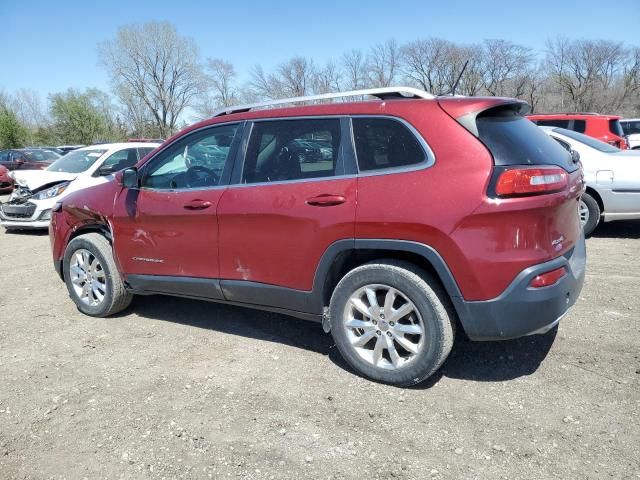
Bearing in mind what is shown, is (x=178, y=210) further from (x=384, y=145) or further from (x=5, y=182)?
(x=5, y=182)

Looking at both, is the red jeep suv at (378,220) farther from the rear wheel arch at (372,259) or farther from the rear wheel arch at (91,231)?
the rear wheel arch at (91,231)

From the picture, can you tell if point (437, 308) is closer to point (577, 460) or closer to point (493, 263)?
point (493, 263)

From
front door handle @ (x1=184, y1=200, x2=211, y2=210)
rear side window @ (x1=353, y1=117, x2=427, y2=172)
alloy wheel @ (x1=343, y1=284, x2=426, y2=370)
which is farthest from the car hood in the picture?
alloy wheel @ (x1=343, y1=284, x2=426, y2=370)

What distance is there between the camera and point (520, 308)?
111 inches

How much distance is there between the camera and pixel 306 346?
3928 mm

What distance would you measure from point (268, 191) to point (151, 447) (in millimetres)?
1723

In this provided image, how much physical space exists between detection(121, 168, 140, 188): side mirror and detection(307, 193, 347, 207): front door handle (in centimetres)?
170

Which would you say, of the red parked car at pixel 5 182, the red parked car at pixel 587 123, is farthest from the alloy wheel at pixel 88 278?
the red parked car at pixel 5 182

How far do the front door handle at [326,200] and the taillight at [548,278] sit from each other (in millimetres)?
1188

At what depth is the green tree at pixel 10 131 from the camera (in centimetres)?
3934

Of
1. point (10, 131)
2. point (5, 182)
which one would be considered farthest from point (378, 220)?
point (10, 131)

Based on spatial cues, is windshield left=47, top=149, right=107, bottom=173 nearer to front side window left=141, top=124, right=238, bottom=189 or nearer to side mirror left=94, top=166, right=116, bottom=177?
side mirror left=94, top=166, right=116, bottom=177

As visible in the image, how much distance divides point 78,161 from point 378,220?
8780mm

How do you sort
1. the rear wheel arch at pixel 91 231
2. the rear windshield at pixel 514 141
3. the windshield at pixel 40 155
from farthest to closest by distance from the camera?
the windshield at pixel 40 155 < the rear wheel arch at pixel 91 231 < the rear windshield at pixel 514 141
